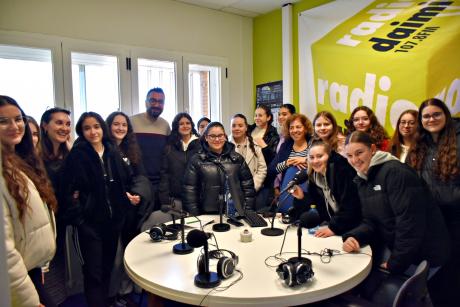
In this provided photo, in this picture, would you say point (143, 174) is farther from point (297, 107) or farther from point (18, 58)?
point (297, 107)

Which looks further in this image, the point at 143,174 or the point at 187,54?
the point at 187,54

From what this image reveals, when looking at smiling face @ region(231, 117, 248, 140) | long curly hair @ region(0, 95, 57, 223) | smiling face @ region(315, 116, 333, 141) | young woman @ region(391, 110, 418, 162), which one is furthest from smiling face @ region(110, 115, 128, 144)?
young woman @ region(391, 110, 418, 162)

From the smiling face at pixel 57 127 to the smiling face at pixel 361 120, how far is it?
7.53 ft

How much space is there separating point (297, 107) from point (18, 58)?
119 inches

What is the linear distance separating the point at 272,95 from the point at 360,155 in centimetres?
276

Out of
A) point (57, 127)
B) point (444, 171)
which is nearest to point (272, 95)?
point (444, 171)

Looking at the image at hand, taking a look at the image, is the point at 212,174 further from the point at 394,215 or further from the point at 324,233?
the point at 394,215

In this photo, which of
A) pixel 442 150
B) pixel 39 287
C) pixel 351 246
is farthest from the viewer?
pixel 442 150

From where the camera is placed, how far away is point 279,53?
4.41 metres

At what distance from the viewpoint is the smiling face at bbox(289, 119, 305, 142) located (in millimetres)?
2871

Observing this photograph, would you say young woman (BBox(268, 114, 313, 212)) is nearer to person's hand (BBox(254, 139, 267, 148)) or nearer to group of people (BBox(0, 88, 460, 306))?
group of people (BBox(0, 88, 460, 306))

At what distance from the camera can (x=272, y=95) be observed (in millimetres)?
4543

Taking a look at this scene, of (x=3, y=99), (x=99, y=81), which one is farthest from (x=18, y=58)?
(x=3, y=99)

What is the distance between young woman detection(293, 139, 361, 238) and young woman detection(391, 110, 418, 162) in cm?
74
